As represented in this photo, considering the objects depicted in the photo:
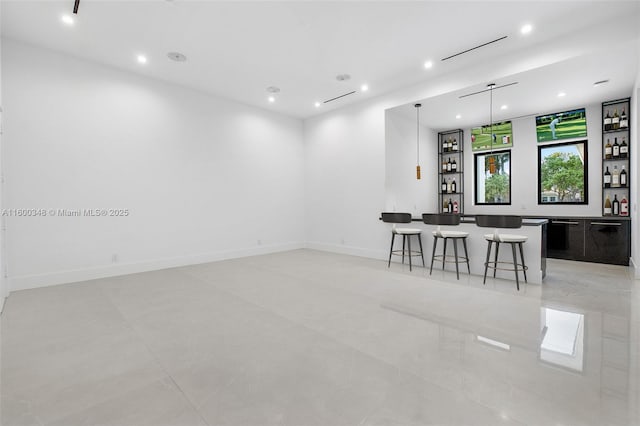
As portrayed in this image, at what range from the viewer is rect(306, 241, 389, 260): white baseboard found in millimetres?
5977

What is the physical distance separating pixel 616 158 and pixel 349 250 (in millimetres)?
5115

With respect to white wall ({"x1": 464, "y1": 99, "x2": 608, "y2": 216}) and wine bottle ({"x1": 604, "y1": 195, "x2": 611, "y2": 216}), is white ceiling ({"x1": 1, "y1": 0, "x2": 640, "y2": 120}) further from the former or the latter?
wine bottle ({"x1": 604, "y1": 195, "x2": 611, "y2": 216})

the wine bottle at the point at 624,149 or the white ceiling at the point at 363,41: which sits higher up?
the white ceiling at the point at 363,41

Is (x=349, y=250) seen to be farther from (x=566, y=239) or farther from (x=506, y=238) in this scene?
(x=566, y=239)

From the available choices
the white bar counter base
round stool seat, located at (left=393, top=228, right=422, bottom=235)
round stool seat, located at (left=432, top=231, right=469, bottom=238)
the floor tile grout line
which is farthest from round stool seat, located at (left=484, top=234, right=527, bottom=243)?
the floor tile grout line

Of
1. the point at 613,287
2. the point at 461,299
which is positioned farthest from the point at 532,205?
the point at 461,299

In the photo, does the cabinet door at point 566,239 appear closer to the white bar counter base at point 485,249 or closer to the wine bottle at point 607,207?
the wine bottle at point 607,207

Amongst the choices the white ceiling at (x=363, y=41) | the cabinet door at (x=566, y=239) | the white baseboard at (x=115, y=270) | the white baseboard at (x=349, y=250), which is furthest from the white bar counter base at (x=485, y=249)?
the white baseboard at (x=115, y=270)

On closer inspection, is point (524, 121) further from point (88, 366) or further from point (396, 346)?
point (88, 366)

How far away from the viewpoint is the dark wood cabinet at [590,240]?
16.3 feet

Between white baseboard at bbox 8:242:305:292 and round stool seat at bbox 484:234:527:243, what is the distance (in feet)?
14.8

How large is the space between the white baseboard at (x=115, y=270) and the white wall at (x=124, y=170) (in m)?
0.02

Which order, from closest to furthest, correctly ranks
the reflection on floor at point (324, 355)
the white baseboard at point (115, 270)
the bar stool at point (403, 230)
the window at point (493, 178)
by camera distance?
the reflection on floor at point (324, 355)
the white baseboard at point (115, 270)
the bar stool at point (403, 230)
the window at point (493, 178)

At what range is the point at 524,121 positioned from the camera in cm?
622
